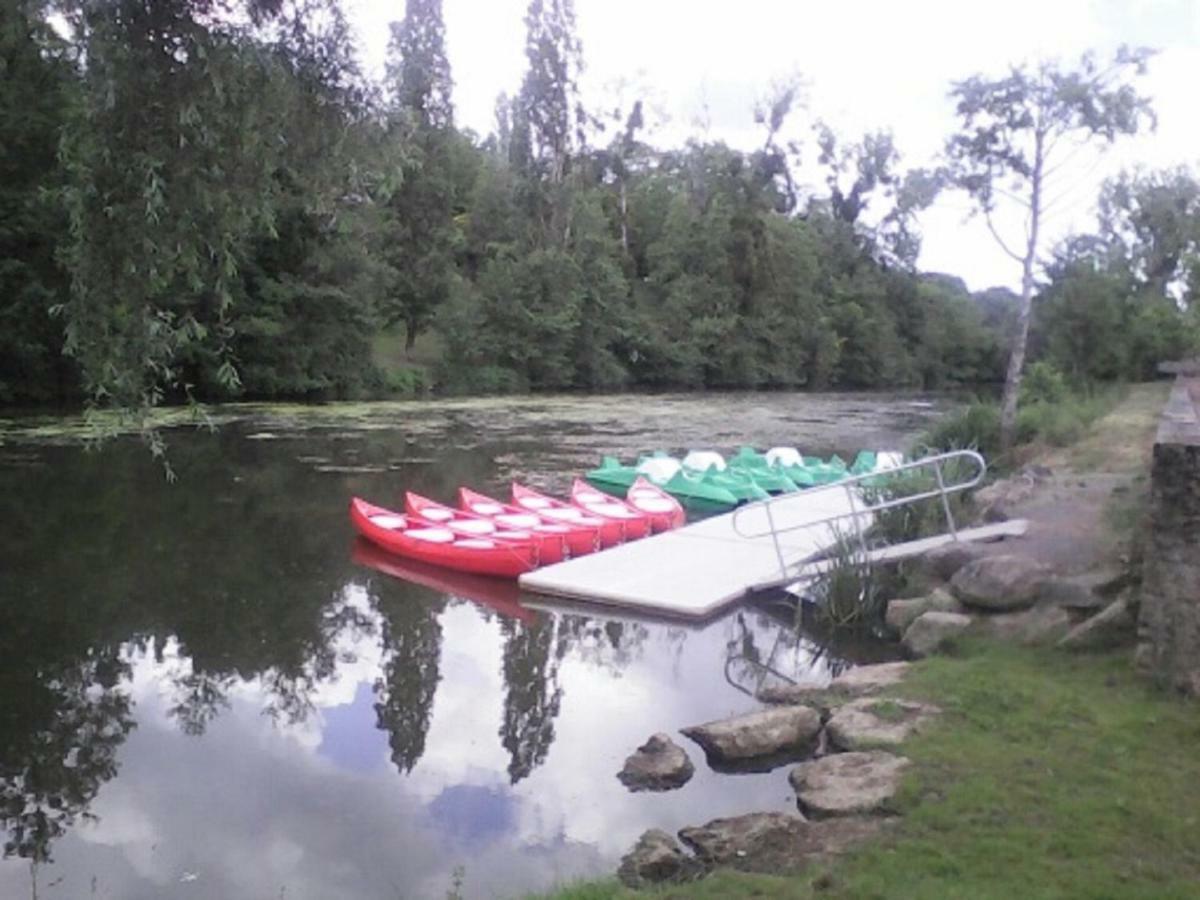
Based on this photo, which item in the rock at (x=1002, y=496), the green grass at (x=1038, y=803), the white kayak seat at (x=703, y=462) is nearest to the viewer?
the green grass at (x=1038, y=803)

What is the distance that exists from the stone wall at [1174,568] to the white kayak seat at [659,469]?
987 centimetres

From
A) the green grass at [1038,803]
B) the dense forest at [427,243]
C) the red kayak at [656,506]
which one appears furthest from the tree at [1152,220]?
the green grass at [1038,803]

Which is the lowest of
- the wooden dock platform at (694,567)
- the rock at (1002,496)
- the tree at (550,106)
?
the wooden dock platform at (694,567)

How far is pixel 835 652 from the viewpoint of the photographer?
26.9 ft

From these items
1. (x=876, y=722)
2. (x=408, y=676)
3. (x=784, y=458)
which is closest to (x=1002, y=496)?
(x=876, y=722)

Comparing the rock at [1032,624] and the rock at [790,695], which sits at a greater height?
the rock at [1032,624]

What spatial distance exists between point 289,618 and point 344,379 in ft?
85.3

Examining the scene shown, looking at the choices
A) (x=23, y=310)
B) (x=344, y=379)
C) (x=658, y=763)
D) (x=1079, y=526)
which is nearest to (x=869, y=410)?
(x=344, y=379)

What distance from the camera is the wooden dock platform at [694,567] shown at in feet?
29.8

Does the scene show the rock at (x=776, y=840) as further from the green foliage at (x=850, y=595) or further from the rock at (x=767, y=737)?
the green foliage at (x=850, y=595)

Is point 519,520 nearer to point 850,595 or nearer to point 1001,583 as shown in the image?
point 850,595

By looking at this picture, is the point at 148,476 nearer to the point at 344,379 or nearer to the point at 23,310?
the point at 23,310

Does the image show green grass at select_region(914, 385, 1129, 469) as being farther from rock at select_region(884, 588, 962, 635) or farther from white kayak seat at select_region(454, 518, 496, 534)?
rock at select_region(884, 588, 962, 635)

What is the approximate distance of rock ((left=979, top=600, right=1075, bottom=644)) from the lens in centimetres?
666
